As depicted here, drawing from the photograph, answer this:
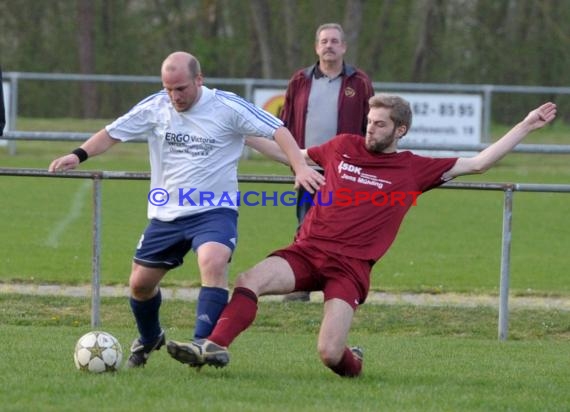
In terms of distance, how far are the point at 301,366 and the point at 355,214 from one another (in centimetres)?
108

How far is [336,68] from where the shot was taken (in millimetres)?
11055

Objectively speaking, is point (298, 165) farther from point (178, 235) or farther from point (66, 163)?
point (66, 163)

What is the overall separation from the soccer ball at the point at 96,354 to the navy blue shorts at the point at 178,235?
530mm

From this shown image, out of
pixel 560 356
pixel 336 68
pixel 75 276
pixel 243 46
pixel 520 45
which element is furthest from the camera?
pixel 243 46

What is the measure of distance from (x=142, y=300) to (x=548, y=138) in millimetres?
22527

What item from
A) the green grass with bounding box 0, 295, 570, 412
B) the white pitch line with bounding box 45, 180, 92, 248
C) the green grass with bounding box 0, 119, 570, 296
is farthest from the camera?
the white pitch line with bounding box 45, 180, 92, 248

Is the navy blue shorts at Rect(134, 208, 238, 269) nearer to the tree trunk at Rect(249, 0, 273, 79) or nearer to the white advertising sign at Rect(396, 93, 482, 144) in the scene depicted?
the white advertising sign at Rect(396, 93, 482, 144)

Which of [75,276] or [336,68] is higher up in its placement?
[336,68]

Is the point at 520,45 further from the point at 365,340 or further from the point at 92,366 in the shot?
the point at 92,366

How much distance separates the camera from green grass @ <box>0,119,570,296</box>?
1254 centimetres

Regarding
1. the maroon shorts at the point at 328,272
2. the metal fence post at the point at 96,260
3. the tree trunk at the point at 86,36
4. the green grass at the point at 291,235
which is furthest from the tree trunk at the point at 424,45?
the maroon shorts at the point at 328,272

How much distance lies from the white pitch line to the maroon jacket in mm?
4354

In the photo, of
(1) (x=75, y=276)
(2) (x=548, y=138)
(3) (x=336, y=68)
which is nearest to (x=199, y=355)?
(3) (x=336, y=68)

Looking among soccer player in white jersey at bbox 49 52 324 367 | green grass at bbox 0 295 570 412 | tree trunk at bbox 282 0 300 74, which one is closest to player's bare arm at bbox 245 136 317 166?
soccer player in white jersey at bbox 49 52 324 367
